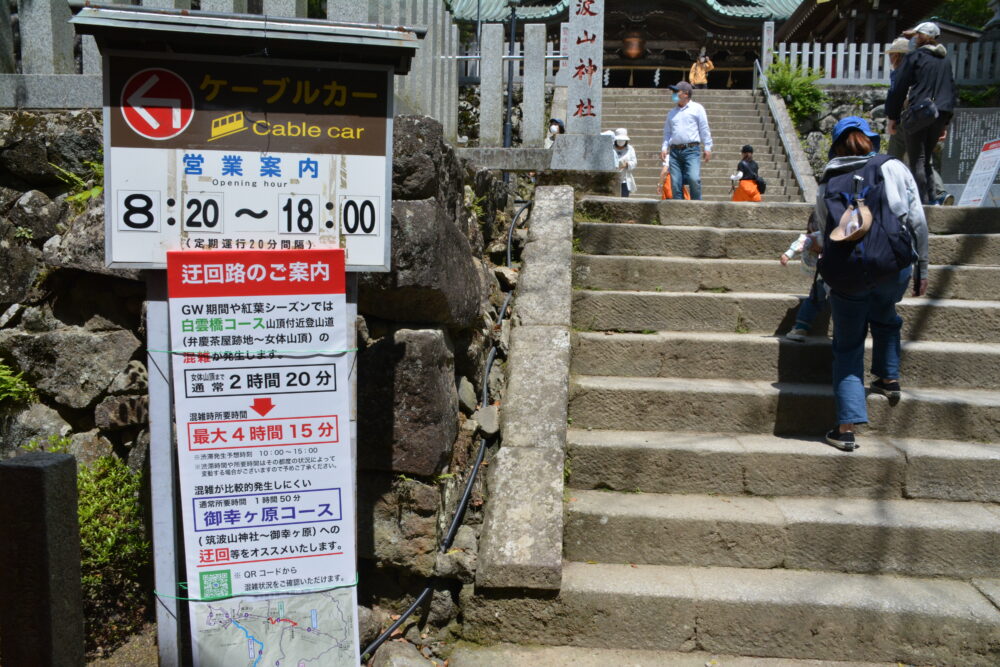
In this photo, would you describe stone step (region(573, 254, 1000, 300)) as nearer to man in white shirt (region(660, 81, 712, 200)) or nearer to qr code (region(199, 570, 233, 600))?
man in white shirt (region(660, 81, 712, 200))

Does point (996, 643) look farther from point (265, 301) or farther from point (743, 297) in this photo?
point (265, 301)

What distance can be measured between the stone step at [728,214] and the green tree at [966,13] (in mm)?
22125

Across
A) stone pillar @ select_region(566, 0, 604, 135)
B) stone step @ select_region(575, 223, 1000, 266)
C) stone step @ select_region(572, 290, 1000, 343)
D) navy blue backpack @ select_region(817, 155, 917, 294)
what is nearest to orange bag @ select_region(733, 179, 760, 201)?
stone pillar @ select_region(566, 0, 604, 135)

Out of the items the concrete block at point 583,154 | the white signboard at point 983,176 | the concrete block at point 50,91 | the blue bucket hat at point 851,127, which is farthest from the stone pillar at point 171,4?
the white signboard at point 983,176

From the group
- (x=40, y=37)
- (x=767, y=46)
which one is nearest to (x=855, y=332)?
(x=40, y=37)

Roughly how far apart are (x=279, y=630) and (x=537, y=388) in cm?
189

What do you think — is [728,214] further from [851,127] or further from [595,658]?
[595,658]

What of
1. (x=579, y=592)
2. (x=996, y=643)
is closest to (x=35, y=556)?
(x=579, y=592)

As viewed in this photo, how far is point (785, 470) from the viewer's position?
11.7 feet

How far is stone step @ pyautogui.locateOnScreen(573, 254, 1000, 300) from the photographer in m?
4.91

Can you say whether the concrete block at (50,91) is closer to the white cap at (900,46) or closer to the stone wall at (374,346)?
the stone wall at (374,346)

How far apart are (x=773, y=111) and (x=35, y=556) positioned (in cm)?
1648

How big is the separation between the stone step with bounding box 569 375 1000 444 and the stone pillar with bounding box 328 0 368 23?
2159 millimetres

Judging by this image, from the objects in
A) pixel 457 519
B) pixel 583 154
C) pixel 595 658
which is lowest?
pixel 595 658
